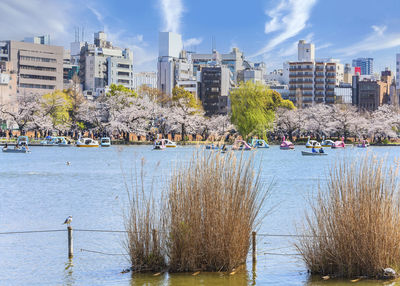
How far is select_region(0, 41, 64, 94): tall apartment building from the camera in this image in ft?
543

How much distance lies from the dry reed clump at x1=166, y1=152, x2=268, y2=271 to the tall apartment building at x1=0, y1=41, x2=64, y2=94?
A: 156 meters

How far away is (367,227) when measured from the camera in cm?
1151

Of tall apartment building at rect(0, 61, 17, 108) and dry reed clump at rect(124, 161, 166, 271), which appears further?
tall apartment building at rect(0, 61, 17, 108)

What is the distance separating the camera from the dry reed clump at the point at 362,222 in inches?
452

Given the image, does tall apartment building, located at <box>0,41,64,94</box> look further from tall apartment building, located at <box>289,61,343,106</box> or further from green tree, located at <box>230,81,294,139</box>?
green tree, located at <box>230,81,294,139</box>

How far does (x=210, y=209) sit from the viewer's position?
39.0 ft

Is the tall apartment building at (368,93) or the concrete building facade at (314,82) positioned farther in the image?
the tall apartment building at (368,93)

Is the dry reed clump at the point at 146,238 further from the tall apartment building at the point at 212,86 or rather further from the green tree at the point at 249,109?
the tall apartment building at the point at 212,86

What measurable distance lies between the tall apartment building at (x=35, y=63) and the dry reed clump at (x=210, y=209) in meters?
156

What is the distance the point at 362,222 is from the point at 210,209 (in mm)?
2843

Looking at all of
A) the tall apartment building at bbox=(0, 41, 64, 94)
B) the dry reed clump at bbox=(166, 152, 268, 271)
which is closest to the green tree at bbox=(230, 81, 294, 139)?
the dry reed clump at bbox=(166, 152, 268, 271)

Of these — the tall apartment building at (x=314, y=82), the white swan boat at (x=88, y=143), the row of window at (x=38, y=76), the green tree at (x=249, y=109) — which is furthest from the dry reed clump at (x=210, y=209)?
the row of window at (x=38, y=76)

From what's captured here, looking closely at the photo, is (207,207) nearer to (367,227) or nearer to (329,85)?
(367,227)

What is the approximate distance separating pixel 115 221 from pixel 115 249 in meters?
5.83
